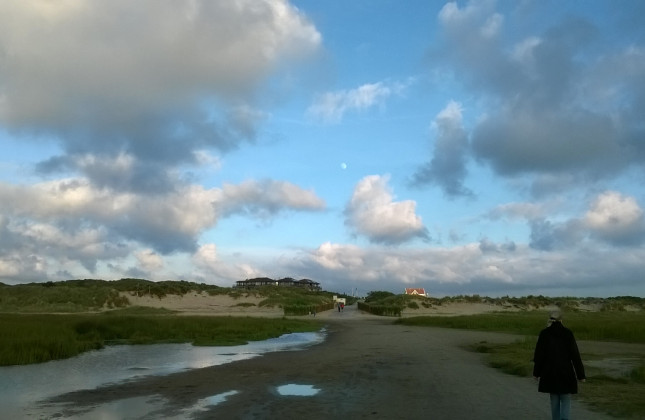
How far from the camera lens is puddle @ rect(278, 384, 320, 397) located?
14445mm

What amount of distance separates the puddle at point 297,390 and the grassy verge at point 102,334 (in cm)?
1197

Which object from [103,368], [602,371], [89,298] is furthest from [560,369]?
[89,298]

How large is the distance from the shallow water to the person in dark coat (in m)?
8.40

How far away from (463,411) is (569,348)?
303 centimetres

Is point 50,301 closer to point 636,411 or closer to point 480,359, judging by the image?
point 480,359

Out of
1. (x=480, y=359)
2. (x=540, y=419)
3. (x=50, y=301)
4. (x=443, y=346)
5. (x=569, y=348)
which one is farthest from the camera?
(x=50, y=301)

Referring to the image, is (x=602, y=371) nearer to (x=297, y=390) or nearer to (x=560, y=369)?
(x=297, y=390)

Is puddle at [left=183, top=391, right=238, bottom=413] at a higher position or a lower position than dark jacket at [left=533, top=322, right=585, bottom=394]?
lower

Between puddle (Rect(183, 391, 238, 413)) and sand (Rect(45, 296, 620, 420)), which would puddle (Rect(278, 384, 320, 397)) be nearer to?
sand (Rect(45, 296, 620, 420))

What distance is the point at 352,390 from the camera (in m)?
15.1

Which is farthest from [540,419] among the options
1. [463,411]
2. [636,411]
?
[636,411]

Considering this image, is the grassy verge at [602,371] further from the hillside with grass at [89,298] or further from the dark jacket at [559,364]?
the hillside with grass at [89,298]

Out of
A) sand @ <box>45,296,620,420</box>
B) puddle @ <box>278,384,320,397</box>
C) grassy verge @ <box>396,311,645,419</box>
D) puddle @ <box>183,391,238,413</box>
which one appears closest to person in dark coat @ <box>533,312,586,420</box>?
sand @ <box>45,296,620,420</box>

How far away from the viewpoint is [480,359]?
2345cm
